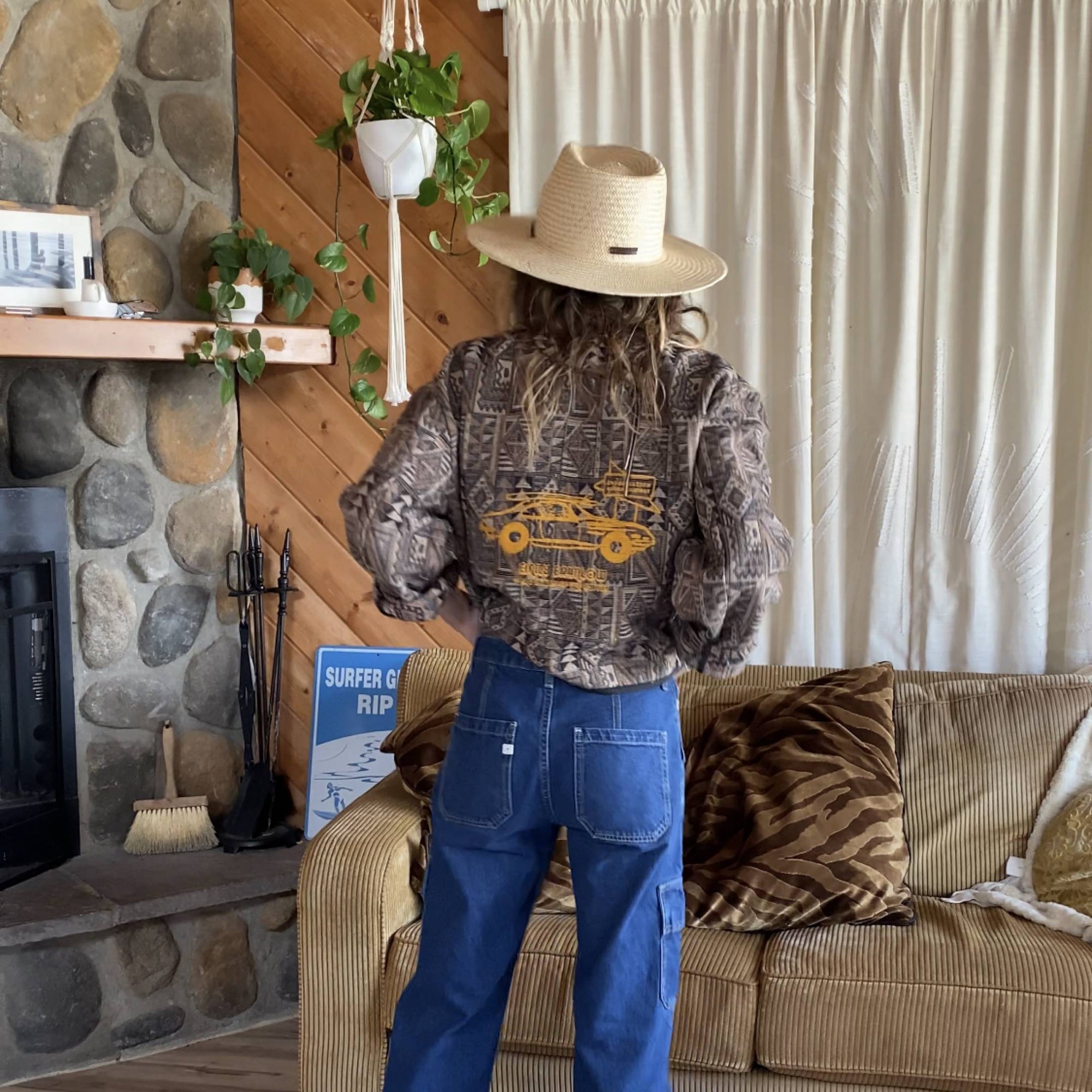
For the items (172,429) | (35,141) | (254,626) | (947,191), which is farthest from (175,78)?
(947,191)

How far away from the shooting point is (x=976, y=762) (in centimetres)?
230

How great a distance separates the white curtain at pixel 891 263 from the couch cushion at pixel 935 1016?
90 cm

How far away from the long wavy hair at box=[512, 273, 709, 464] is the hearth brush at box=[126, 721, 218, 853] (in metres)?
1.83

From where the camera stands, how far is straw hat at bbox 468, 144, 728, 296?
56.7 inches

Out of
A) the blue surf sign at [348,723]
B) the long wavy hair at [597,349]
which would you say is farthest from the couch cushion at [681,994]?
the blue surf sign at [348,723]

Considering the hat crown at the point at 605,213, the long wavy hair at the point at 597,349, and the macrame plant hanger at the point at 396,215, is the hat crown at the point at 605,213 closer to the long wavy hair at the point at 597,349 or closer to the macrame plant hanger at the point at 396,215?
the long wavy hair at the point at 597,349

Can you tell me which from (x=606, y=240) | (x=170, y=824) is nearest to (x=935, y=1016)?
(x=606, y=240)

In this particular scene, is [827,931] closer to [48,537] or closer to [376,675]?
[376,675]

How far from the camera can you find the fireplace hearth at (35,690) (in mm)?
2697

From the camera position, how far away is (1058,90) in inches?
98.0

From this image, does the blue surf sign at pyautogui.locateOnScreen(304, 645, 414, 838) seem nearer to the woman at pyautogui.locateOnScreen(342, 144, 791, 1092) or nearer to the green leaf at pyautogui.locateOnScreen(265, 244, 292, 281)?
the green leaf at pyautogui.locateOnScreen(265, 244, 292, 281)

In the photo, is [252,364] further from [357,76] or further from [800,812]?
[800,812]

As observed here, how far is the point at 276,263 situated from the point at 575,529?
5.64 ft

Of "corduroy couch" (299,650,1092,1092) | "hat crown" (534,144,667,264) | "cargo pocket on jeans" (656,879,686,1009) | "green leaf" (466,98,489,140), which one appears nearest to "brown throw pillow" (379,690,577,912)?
"corduroy couch" (299,650,1092,1092)
